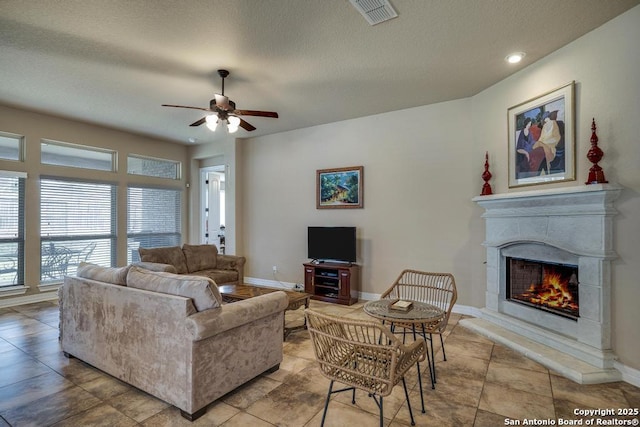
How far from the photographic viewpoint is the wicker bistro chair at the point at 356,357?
171cm

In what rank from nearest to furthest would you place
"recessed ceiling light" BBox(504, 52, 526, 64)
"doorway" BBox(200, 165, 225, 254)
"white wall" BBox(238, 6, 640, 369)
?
"white wall" BBox(238, 6, 640, 369)
"recessed ceiling light" BBox(504, 52, 526, 64)
"doorway" BBox(200, 165, 225, 254)

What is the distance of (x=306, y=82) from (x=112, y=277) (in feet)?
9.55

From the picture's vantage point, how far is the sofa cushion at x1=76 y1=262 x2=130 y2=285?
2.64 m

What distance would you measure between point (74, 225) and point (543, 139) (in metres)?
6.90

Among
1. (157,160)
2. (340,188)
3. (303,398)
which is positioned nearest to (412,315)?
(303,398)

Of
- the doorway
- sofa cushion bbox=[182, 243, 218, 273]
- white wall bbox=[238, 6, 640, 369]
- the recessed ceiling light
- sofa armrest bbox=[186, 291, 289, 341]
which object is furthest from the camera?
the doorway

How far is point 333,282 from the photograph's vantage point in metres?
5.20

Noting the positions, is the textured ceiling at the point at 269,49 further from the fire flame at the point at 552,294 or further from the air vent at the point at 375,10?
the fire flame at the point at 552,294

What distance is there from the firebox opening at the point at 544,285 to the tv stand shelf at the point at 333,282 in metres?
2.08

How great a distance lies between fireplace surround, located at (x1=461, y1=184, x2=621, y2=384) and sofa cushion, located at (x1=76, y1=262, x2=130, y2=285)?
144 inches

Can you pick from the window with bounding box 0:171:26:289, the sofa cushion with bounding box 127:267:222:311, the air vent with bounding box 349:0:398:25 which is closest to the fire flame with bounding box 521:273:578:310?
the air vent with bounding box 349:0:398:25

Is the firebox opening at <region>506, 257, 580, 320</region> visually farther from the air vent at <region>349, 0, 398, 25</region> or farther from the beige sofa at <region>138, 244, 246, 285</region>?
the beige sofa at <region>138, 244, 246, 285</region>

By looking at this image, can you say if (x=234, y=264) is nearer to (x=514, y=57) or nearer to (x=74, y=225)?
(x=74, y=225)

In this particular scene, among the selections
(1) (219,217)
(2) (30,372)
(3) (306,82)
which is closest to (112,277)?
(2) (30,372)
